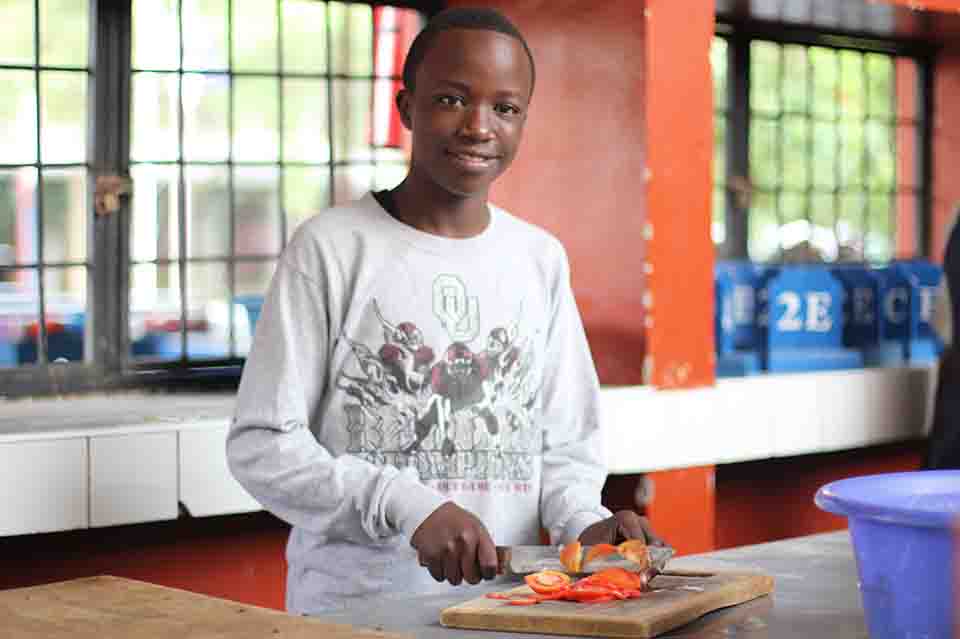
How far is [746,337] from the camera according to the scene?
3842mm

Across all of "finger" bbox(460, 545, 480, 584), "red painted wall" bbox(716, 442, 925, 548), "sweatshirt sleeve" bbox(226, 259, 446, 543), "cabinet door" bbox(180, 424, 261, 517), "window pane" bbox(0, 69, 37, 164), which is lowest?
"red painted wall" bbox(716, 442, 925, 548)

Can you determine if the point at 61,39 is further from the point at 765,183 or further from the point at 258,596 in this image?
the point at 765,183

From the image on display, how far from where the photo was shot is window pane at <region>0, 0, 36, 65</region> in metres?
3.08

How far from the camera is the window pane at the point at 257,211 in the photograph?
3.37 m

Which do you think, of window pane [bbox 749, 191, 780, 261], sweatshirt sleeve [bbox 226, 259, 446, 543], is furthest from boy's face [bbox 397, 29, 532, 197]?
window pane [bbox 749, 191, 780, 261]

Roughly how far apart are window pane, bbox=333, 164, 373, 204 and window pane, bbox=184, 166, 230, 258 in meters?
0.29

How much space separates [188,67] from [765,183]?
182 centimetres

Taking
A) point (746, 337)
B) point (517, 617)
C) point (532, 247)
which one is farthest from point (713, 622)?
point (746, 337)

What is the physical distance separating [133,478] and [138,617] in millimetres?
1296

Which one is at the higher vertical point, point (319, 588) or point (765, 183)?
point (765, 183)

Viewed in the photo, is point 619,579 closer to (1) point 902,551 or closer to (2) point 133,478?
(1) point 902,551

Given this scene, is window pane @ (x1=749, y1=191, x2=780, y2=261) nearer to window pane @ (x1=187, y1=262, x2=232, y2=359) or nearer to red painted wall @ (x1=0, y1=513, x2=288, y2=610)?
window pane @ (x1=187, y1=262, x2=232, y2=359)

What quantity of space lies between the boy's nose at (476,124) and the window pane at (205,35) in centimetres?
146

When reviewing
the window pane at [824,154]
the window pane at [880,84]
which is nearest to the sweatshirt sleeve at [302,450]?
the window pane at [824,154]
